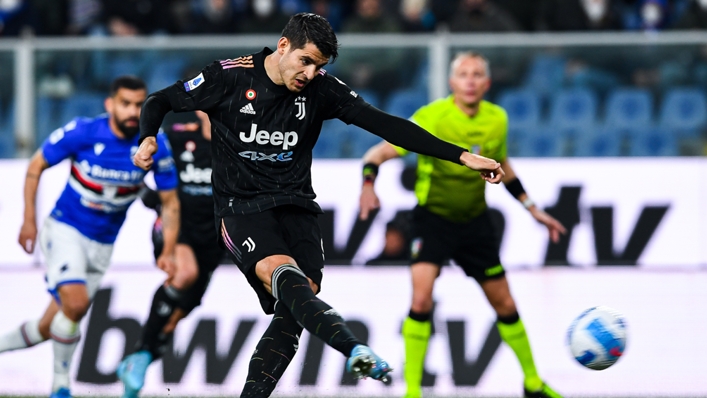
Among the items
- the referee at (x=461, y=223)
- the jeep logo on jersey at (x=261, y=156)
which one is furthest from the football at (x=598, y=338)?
the jeep logo on jersey at (x=261, y=156)

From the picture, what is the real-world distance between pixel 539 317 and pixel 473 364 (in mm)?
698

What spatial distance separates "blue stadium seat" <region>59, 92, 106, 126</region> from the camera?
34.6 ft

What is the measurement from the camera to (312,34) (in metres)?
5.43

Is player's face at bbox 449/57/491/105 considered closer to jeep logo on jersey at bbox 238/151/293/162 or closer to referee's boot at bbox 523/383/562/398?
referee's boot at bbox 523/383/562/398

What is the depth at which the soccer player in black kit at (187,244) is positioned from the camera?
27.1ft

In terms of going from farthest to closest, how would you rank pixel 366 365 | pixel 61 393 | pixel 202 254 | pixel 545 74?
pixel 545 74 → pixel 202 254 → pixel 61 393 → pixel 366 365

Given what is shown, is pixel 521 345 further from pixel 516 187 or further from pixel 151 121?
pixel 151 121

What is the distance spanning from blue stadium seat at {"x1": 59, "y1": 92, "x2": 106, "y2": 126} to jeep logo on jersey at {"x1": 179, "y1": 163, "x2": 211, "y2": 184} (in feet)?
8.01

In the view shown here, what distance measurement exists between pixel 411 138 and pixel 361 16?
651 centimetres

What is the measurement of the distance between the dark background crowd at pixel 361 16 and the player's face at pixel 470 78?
381 centimetres

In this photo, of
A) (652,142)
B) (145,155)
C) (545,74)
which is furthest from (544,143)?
(145,155)

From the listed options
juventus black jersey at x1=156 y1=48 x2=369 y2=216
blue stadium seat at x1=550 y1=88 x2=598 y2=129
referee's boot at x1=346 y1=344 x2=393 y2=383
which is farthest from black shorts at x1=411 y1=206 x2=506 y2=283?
referee's boot at x1=346 y1=344 x2=393 y2=383

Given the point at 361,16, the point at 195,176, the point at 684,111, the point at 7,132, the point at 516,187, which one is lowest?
the point at 516,187

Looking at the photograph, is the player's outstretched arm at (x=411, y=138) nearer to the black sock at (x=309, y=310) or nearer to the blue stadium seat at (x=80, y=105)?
the black sock at (x=309, y=310)
